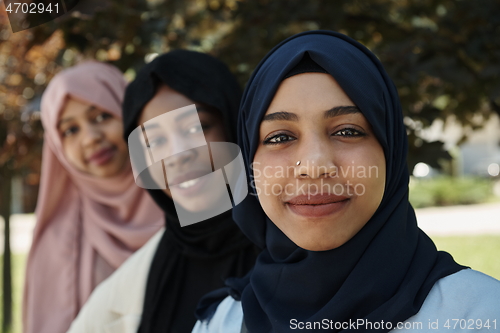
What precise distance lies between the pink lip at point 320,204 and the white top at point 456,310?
0.28m

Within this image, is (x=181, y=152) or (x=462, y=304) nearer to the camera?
(x=462, y=304)

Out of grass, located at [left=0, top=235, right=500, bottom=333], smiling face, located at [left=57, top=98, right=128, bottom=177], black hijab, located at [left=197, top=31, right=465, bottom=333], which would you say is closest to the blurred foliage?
grass, located at [left=0, top=235, right=500, bottom=333]

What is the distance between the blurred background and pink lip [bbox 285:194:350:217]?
3.47 ft

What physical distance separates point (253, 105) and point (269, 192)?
0.27m

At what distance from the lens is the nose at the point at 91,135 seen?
8.64ft

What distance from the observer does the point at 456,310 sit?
4.23ft

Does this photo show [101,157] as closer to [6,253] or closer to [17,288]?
[6,253]

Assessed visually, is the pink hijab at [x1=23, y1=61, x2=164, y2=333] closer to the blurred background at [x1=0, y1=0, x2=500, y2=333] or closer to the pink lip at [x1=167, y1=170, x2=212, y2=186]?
the blurred background at [x1=0, y1=0, x2=500, y2=333]

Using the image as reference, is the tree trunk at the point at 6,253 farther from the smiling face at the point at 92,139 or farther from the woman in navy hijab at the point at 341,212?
the woman in navy hijab at the point at 341,212

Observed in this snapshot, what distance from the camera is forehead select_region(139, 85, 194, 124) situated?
2080 millimetres

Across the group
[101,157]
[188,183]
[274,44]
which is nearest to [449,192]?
[274,44]

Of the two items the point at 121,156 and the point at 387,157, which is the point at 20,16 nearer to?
the point at 121,156

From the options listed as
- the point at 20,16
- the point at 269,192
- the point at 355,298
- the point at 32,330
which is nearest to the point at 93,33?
the point at 20,16

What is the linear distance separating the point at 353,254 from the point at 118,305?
113cm
